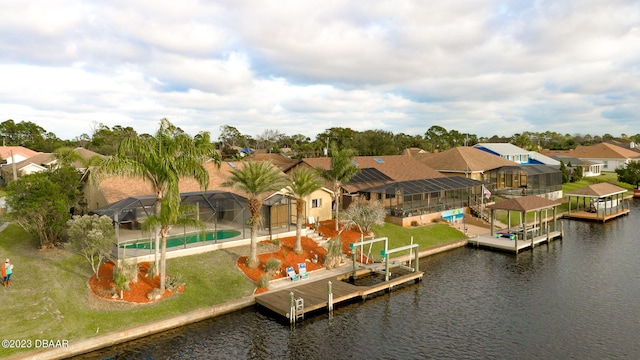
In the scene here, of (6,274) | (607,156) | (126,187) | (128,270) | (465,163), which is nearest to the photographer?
(6,274)

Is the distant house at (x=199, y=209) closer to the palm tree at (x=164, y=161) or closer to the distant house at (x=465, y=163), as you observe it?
the palm tree at (x=164, y=161)

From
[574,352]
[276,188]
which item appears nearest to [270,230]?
[276,188]

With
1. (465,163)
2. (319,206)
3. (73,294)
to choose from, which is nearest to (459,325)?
(319,206)

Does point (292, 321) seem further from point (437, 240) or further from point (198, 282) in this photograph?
point (437, 240)

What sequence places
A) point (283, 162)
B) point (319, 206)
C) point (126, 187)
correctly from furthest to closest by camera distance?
point (283, 162) → point (319, 206) → point (126, 187)

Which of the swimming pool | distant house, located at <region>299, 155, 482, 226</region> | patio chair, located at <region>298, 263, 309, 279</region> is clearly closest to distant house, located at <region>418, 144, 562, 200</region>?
distant house, located at <region>299, 155, 482, 226</region>

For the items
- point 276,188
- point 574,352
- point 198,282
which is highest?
point 276,188

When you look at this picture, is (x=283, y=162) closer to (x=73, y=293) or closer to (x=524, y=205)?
(x=524, y=205)

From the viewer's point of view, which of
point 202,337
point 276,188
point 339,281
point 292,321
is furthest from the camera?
point 276,188
